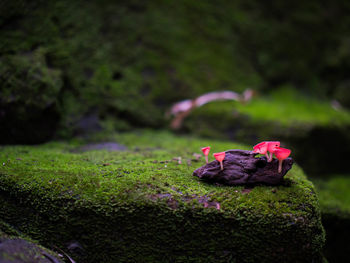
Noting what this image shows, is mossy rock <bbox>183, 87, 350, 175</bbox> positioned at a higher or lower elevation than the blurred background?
lower

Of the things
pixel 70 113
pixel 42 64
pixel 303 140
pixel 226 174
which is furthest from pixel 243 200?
pixel 42 64

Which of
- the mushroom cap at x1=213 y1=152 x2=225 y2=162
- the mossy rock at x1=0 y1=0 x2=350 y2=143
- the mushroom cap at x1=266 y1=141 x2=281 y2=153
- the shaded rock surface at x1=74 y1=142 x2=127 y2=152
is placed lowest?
the shaded rock surface at x1=74 y1=142 x2=127 y2=152

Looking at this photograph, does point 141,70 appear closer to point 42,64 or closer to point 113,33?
point 113,33

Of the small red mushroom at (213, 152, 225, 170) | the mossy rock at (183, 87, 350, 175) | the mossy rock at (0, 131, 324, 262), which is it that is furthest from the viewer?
the mossy rock at (183, 87, 350, 175)

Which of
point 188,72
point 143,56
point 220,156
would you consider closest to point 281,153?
point 220,156

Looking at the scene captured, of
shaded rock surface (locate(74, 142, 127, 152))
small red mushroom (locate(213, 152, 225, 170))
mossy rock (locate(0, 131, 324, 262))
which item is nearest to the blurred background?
shaded rock surface (locate(74, 142, 127, 152))

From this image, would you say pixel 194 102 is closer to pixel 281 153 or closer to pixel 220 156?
pixel 220 156

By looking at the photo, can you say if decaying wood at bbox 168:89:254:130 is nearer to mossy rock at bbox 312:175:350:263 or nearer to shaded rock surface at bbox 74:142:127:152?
shaded rock surface at bbox 74:142:127:152

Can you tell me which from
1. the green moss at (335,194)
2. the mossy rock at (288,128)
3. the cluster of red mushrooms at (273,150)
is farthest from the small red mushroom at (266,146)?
the mossy rock at (288,128)
